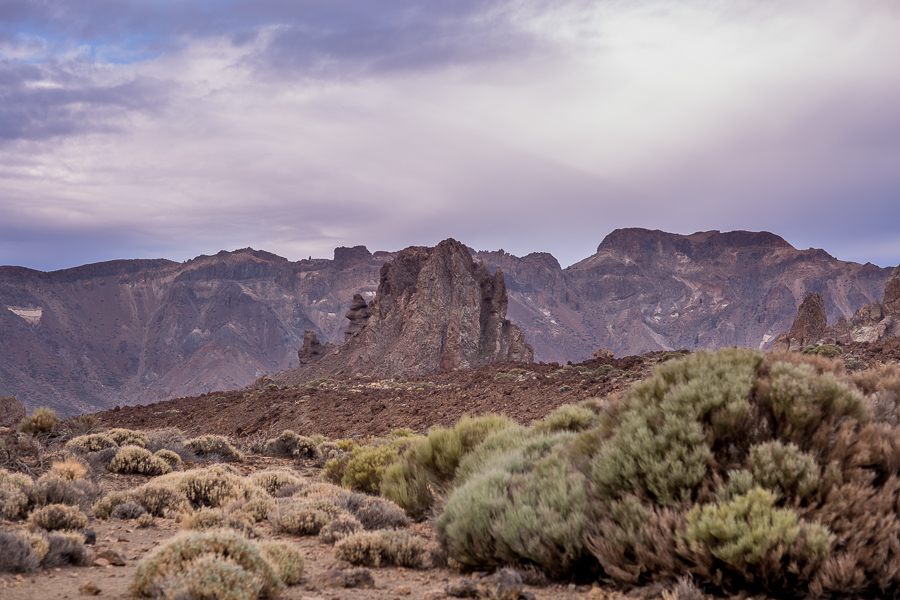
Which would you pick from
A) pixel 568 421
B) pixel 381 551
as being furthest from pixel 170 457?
pixel 568 421

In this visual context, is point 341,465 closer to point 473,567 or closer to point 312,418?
point 473,567

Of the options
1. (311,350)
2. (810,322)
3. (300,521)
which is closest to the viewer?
(300,521)

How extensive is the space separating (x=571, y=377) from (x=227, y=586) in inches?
688

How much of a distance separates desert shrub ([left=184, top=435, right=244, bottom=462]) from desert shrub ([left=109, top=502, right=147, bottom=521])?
5.93 metres

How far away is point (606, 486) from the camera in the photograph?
16.6 feet

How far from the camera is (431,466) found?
9.06 metres

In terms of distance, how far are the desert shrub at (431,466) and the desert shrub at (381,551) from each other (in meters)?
2.24

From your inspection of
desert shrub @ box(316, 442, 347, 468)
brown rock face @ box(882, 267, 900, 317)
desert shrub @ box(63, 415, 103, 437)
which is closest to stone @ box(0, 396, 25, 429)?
desert shrub @ box(63, 415, 103, 437)

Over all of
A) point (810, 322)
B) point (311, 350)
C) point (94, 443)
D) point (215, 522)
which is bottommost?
point (311, 350)

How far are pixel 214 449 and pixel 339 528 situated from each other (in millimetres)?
8324

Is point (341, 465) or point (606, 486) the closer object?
point (606, 486)

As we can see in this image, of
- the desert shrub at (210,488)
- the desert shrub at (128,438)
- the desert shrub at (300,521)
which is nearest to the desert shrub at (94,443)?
the desert shrub at (128,438)

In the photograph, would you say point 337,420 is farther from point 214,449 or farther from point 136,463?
point 136,463

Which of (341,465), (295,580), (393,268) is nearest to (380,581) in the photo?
(295,580)
